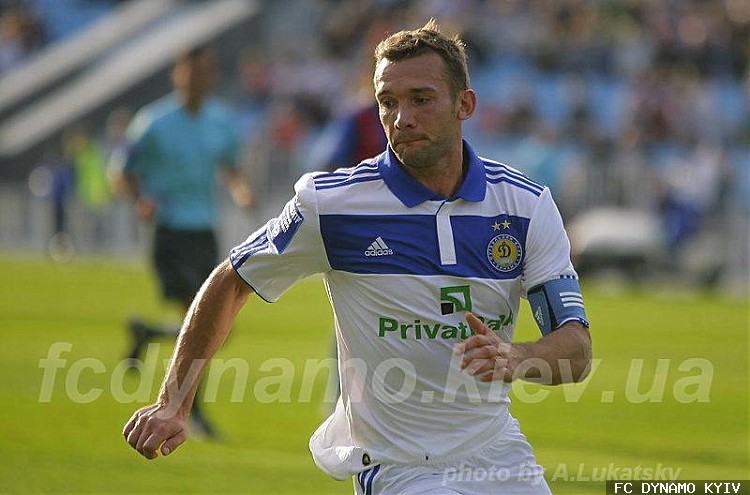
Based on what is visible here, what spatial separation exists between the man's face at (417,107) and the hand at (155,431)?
1.24 meters

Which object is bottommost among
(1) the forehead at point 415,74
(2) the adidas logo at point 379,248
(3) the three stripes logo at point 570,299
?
(3) the three stripes logo at point 570,299

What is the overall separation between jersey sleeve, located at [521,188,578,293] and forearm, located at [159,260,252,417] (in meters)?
1.03

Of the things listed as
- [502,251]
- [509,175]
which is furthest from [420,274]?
[509,175]

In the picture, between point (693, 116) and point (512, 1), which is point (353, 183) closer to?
point (693, 116)

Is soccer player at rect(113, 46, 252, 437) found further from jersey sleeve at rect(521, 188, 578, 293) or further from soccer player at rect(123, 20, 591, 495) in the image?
jersey sleeve at rect(521, 188, 578, 293)

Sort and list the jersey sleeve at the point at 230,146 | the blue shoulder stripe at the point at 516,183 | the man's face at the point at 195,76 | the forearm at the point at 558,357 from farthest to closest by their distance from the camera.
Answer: the jersey sleeve at the point at 230,146 → the man's face at the point at 195,76 → the blue shoulder stripe at the point at 516,183 → the forearm at the point at 558,357

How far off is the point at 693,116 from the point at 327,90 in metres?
7.81

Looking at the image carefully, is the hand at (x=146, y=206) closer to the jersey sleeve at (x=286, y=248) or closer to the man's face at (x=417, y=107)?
the jersey sleeve at (x=286, y=248)

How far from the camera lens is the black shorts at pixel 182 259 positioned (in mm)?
11703

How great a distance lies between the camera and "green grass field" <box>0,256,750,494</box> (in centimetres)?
933

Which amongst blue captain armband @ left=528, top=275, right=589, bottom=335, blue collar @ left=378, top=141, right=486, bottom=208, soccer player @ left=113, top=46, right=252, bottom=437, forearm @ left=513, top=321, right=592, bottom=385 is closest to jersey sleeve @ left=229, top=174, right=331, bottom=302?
blue collar @ left=378, top=141, right=486, bottom=208

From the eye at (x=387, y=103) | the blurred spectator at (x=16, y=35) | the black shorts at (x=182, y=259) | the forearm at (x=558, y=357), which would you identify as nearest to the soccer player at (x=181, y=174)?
the black shorts at (x=182, y=259)

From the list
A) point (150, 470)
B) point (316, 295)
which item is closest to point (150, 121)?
point (150, 470)

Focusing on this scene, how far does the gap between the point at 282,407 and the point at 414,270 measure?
7.19 metres
